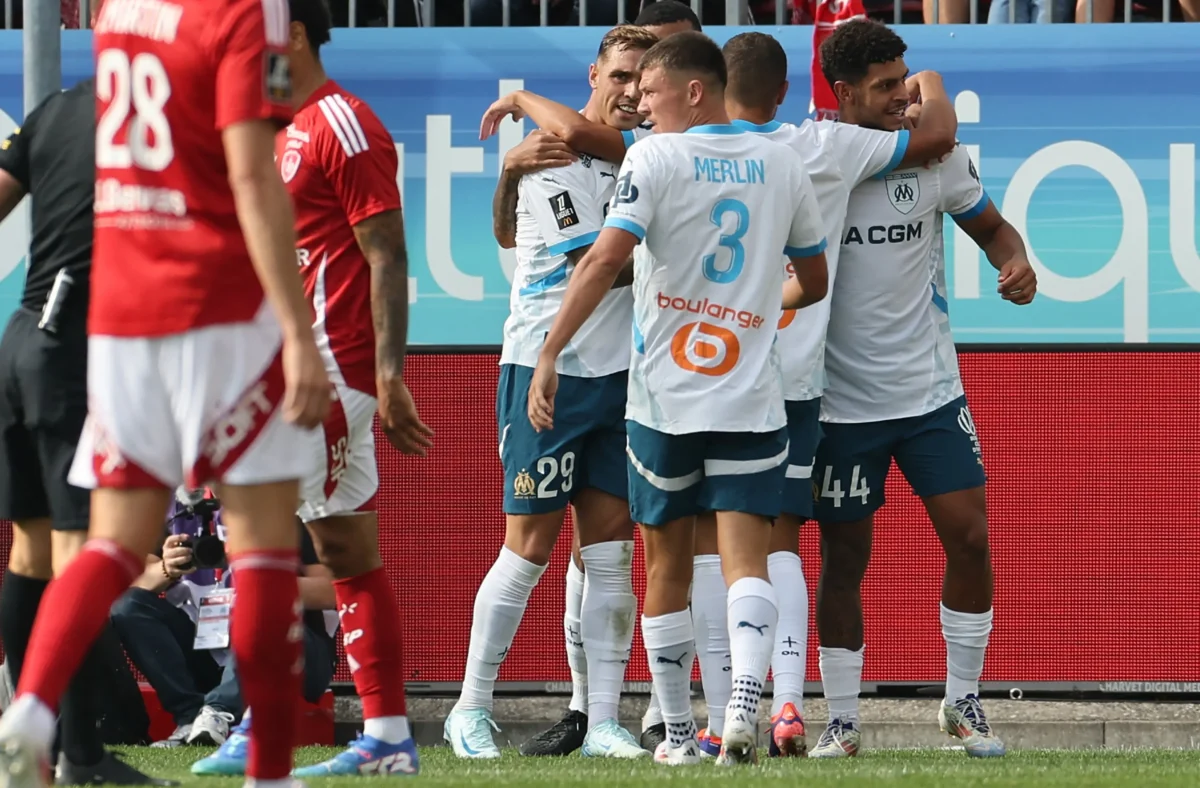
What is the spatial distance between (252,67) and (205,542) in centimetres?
419

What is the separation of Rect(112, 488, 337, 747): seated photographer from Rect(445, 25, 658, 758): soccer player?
42.8 inches

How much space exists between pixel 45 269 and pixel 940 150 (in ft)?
9.88

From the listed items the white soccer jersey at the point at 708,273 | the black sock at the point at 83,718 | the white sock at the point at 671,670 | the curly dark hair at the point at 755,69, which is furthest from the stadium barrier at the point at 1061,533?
the black sock at the point at 83,718

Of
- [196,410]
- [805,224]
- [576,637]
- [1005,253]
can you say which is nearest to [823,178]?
[805,224]

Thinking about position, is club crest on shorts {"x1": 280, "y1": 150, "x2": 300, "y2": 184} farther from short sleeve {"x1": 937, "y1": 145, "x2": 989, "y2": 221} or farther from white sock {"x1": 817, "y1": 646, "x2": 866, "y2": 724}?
white sock {"x1": 817, "y1": 646, "x2": 866, "y2": 724}

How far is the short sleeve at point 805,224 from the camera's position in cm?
575

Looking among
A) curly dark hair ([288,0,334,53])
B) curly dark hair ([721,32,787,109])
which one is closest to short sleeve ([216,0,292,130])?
curly dark hair ([288,0,334,53])

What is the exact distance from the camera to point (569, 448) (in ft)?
22.1

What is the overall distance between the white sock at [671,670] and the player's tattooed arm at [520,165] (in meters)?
1.75

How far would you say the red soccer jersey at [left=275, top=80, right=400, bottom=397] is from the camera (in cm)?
509

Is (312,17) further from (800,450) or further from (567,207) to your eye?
(800,450)

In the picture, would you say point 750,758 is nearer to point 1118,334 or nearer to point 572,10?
point 1118,334

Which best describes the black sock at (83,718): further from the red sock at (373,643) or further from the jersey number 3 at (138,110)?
the jersey number 3 at (138,110)

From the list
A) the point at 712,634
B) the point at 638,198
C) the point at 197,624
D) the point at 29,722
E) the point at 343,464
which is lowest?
the point at 197,624
